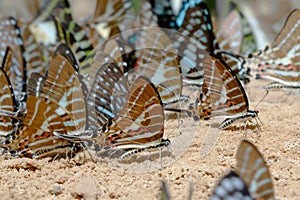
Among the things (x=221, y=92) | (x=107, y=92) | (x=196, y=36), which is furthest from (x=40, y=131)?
(x=196, y=36)

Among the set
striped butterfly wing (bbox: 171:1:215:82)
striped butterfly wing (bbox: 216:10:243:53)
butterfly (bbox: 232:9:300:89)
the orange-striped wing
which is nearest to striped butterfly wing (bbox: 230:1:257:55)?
striped butterfly wing (bbox: 216:10:243:53)

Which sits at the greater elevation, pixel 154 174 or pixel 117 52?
pixel 117 52

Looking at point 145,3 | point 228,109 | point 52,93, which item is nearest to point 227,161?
point 228,109

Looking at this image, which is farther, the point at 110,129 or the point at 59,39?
the point at 59,39

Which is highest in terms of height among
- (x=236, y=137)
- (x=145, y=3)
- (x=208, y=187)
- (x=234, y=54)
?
(x=145, y=3)

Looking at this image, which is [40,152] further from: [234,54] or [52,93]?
[234,54]

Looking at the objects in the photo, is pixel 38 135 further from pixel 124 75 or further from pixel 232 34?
pixel 232 34
